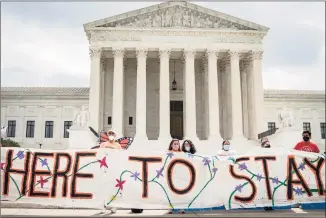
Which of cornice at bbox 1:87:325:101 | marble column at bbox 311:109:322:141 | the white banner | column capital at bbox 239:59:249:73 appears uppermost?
column capital at bbox 239:59:249:73

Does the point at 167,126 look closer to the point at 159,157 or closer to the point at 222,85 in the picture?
the point at 222,85

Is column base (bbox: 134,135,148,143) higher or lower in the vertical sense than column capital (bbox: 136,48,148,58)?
lower

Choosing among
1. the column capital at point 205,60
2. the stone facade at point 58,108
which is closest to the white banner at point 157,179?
the column capital at point 205,60

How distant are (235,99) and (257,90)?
8.09 feet

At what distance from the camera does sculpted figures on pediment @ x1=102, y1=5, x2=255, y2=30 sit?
114 feet

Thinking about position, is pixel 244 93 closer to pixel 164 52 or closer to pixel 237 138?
pixel 237 138

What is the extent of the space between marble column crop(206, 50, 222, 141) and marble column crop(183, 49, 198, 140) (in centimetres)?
146

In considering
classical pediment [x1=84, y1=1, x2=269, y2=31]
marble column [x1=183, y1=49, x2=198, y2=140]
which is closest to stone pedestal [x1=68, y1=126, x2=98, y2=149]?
marble column [x1=183, y1=49, x2=198, y2=140]

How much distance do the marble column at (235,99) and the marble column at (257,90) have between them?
4.93 feet

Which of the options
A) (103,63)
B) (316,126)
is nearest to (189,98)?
(103,63)

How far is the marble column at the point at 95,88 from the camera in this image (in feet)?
108

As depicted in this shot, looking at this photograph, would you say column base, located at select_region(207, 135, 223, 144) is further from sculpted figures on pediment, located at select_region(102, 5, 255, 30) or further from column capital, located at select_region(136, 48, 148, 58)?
sculpted figures on pediment, located at select_region(102, 5, 255, 30)

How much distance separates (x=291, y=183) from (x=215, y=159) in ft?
6.67

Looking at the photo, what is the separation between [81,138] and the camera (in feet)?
89.9
